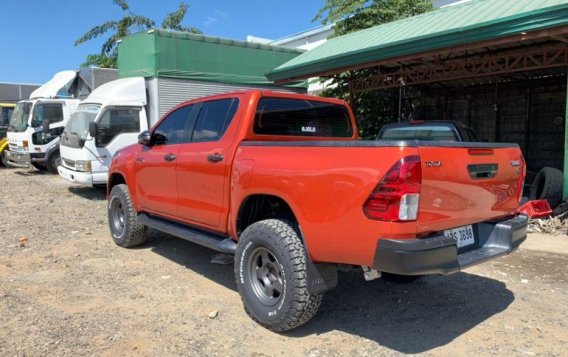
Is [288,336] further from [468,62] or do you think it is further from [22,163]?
[22,163]

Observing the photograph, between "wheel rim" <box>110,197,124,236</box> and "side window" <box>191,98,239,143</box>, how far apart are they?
85.8 inches

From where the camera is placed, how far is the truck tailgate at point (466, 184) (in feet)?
11.0

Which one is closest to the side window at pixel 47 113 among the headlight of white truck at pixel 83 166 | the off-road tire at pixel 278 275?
the headlight of white truck at pixel 83 166

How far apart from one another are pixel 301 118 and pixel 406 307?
2126 mm

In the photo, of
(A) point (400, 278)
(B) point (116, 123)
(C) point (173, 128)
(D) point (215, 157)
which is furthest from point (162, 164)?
(B) point (116, 123)

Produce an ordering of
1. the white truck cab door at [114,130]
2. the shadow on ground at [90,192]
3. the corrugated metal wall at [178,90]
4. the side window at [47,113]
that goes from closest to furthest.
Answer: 1. the white truck cab door at [114,130]
2. the shadow on ground at [90,192]
3. the corrugated metal wall at [178,90]
4. the side window at [47,113]

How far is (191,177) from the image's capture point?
505 centimetres

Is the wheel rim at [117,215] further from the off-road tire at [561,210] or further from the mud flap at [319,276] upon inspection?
the off-road tire at [561,210]

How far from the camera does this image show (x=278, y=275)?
4.05m

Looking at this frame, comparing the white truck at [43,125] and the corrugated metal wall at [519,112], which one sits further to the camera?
the white truck at [43,125]

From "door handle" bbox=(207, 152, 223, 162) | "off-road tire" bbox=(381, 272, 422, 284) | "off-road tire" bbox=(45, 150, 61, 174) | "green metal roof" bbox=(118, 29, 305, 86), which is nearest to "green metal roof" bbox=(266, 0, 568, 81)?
"green metal roof" bbox=(118, 29, 305, 86)

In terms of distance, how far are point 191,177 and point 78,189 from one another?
28.6ft

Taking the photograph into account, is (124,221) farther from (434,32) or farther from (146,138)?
(434,32)

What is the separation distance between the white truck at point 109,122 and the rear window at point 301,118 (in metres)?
6.04
